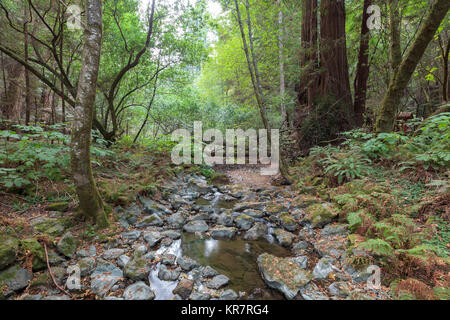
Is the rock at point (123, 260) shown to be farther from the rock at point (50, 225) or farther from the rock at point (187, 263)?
the rock at point (50, 225)

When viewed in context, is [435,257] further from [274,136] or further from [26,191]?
[274,136]

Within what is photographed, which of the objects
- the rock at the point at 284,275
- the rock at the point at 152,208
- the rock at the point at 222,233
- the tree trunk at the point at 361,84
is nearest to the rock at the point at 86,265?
the rock at the point at 152,208

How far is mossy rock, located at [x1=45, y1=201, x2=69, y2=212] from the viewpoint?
3.47 meters

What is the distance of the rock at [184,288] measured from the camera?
7.89 feet

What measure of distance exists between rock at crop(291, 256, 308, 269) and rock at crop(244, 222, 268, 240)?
0.95 meters

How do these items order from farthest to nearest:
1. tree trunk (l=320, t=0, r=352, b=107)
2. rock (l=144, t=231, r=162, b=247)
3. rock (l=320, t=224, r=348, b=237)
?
tree trunk (l=320, t=0, r=352, b=107), rock (l=144, t=231, r=162, b=247), rock (l=320, t=224, r=348, b=237)

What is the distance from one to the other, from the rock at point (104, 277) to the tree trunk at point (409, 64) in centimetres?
606

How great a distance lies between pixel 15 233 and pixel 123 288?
1690 millimetres

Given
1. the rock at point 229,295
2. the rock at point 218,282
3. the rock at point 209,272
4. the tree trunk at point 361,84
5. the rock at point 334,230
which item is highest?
the tree trunk at point 361,84

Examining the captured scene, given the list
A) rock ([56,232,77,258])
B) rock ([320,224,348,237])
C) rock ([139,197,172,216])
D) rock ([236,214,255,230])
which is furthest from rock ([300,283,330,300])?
rock ([139,197,172,216])

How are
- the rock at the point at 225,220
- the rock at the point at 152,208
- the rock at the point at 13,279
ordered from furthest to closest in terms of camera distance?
1. the rock at the point at 152,208
2. the rock at the point at 225,220
3. the rock at the point at 13,279

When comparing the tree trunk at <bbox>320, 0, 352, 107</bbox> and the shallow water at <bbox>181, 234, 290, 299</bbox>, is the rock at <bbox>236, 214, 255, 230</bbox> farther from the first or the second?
the tree trunk at <bbox>320, 0, 352, 107</bbox>

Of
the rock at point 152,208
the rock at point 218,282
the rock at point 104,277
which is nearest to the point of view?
the rock at point 104,277
